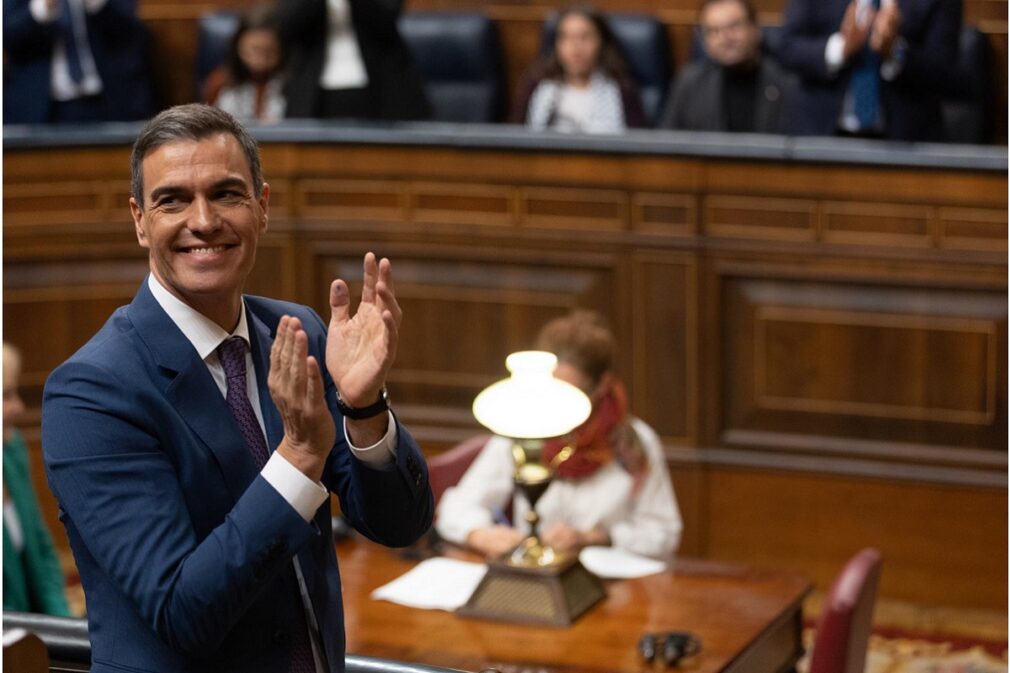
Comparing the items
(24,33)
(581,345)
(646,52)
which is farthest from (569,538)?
(24,33)

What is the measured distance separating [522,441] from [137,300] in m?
1.69

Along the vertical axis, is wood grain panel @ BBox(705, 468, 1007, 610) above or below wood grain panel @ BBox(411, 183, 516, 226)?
below

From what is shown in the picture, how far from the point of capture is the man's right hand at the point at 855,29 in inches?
212

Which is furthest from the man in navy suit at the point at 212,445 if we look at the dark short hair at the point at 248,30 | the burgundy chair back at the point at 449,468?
the dark short hair at the point at 248,30

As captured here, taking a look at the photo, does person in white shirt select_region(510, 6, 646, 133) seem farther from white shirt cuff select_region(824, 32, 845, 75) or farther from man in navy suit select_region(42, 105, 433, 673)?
man in navy suit select_region(42, 105, 433, 673)

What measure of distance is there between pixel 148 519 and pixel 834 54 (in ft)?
13.7

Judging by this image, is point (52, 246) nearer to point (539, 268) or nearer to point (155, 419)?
point (539, 268)

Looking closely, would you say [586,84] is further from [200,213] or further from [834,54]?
[200,213]

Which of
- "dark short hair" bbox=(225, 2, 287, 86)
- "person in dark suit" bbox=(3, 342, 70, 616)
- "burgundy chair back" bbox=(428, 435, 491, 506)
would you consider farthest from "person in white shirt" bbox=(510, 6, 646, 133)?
"person in dark suit" bbox=(3, 342, 70, 616)

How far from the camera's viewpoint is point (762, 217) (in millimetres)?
5250

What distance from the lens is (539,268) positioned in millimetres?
5551

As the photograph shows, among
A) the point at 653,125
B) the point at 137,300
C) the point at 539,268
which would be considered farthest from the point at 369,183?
the point at 137,300

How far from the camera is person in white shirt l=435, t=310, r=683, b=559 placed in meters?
3.96

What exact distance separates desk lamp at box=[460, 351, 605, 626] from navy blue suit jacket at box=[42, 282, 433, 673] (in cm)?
147
